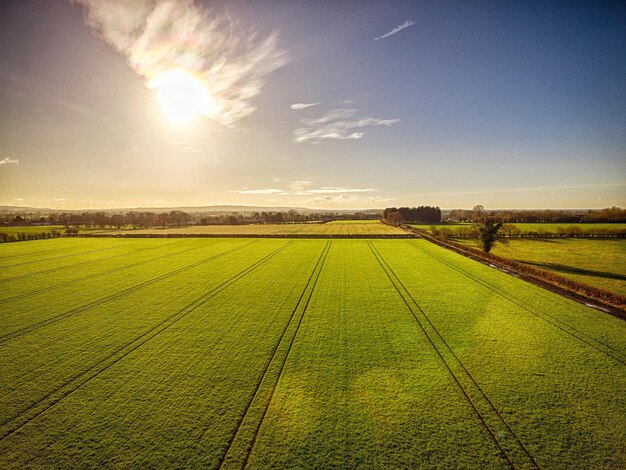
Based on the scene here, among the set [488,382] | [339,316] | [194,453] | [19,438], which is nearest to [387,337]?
[339,316]

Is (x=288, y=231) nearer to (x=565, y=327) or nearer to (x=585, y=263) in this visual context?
(x=585, y=263)

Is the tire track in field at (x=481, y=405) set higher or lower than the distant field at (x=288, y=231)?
lower

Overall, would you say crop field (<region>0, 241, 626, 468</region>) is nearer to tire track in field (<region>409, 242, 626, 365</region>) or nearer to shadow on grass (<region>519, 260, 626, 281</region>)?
tire track in field (<region>409, 242, 626, 365</region>)

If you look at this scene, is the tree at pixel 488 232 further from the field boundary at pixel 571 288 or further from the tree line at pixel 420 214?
the tree line at pixel 420 214

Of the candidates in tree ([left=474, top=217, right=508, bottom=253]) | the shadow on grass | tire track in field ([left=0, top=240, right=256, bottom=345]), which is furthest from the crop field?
tree ([left=474, top=217, right=508, bottom=253])

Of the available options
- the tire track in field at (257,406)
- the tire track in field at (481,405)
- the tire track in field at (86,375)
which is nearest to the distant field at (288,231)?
the tire track in field at (86,375)

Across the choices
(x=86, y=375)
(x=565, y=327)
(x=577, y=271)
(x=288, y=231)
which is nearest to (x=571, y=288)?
(x=565, y=327)

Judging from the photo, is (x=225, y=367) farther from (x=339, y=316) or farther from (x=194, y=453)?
(x=339, y=316)
